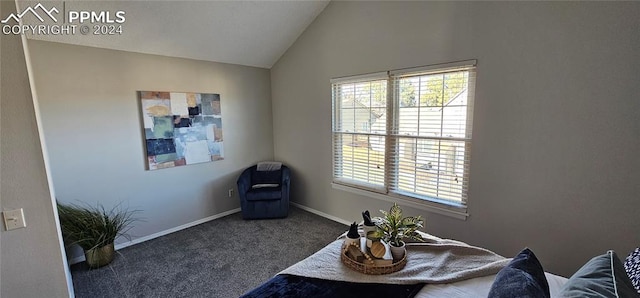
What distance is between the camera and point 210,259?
2.91m

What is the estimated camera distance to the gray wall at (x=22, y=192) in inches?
56.2

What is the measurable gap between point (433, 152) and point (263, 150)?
2.73 metres

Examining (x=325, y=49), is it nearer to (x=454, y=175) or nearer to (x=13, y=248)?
(x=454, y=175)

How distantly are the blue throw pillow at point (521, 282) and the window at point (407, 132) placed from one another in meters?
1.54

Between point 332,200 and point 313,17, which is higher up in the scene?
point 313,17

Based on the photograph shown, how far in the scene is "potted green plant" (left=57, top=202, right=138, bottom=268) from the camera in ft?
8.76

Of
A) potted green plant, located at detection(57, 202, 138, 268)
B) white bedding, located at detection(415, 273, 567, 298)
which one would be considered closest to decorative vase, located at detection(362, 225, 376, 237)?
white bedding, located at detection(415, 273, 567, 298)

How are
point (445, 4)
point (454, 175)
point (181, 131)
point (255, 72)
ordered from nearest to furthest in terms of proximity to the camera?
point (445, 4)
point (454, 175)
point (181, 131)
point (255, 72)

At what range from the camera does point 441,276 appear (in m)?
1.54

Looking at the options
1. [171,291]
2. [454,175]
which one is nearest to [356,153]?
[454,175]

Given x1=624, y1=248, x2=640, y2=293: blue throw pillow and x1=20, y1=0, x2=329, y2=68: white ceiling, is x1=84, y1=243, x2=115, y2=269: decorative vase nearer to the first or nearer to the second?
x1=20, y1=0, x2=329, y2=68: white ceiling

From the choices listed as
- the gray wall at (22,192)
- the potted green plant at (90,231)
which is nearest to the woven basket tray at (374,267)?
the gray wall at (22,192)

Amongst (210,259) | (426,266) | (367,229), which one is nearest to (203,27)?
(210,259)

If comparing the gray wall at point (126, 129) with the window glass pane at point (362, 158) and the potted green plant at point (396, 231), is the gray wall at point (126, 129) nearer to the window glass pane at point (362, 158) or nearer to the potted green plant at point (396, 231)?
the window glass pane at point (362, 158)
